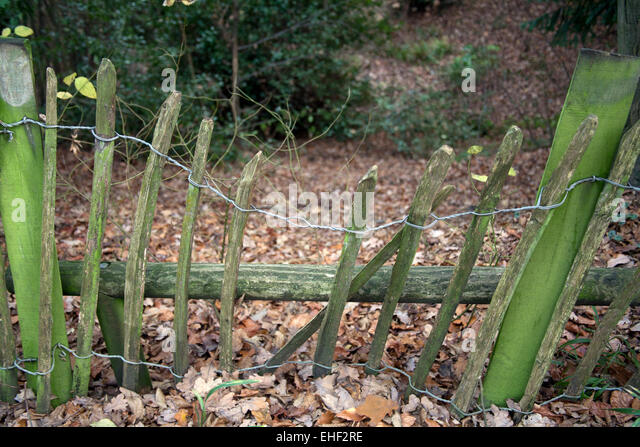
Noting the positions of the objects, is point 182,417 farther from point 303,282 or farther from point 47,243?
point 47,243

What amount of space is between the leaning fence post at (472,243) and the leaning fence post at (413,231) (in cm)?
17

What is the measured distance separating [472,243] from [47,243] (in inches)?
67.5

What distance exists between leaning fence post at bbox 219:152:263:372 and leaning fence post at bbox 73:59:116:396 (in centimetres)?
54

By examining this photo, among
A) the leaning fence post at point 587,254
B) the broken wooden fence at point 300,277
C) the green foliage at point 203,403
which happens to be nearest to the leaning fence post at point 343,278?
the broken wooden fence at point 300,277

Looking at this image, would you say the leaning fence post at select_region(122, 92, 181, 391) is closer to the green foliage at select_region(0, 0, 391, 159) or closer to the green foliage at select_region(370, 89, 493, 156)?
the green foliage at select_region(0, 0, 391, 159)

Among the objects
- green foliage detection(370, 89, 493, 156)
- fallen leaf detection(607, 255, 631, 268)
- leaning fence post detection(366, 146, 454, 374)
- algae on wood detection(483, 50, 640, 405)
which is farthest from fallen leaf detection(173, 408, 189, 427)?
green foliage detection(370, 89, 493, 156)

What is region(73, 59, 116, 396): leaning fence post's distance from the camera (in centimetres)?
176

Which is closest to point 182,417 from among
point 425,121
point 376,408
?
point 376,408

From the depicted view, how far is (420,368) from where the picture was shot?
2008 millimetres

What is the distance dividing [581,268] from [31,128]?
7.51ft

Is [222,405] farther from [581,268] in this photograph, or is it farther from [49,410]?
[581,268]

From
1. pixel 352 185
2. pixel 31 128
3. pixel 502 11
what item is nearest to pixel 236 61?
pixel 352 185

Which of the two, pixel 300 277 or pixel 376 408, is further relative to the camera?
pixel 300 277

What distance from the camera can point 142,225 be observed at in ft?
6.16
